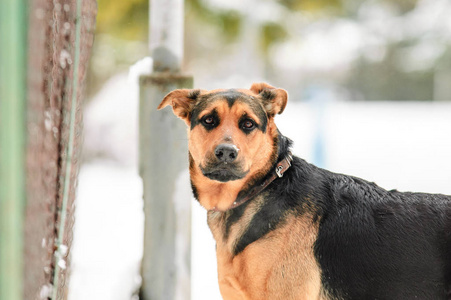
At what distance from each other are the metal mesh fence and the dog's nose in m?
0.82

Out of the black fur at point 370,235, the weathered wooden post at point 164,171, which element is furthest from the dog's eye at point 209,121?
the weathered wooden post at point 164,171

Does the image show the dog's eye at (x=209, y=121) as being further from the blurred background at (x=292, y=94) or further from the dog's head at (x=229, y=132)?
the blurred background at (x=292, y=94)

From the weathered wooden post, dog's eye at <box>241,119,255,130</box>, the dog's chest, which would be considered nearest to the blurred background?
the weathered wooden post

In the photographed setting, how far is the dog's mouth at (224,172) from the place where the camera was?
9.22 feet

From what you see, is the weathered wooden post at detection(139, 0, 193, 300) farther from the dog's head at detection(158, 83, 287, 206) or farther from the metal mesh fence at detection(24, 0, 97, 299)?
the metal mesh fence at detection(24, 0, 97, 299)

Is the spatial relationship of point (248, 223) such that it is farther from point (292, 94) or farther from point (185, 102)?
point (292, 94)

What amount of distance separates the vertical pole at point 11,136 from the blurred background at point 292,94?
111 inches

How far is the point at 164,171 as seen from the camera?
145 inches

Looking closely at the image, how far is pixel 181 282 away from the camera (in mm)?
3770

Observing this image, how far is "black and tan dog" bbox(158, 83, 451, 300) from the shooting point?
2686 mm

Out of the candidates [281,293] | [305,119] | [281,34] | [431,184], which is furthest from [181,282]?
[281,34]

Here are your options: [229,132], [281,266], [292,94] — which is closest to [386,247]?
[281,266]

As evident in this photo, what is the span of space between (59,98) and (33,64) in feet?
2.74

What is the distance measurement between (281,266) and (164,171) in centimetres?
135
